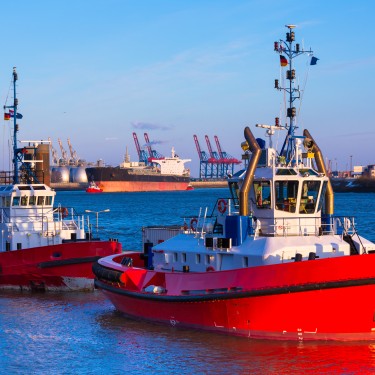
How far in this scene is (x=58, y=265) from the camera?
2603cm

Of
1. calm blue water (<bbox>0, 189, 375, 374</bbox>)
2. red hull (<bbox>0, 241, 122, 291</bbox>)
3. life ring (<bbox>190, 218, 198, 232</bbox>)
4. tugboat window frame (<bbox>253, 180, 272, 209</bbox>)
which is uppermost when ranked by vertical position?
tugboat window frame (<bbox>253, 180, 272, 209</bbox>)

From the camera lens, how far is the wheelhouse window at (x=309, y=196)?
18.9 m

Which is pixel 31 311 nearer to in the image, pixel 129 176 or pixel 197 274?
pixel 197 274

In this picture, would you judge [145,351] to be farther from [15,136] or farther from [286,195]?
[15,136]

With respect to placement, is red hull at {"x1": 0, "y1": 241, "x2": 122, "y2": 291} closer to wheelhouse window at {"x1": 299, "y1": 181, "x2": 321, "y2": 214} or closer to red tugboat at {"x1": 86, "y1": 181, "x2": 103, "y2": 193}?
wheelhouse window at {"x1": 299, "y1": 181, "x2": 321, "y2": 214}

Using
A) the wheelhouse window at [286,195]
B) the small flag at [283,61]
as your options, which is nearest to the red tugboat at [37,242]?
the wheelhouse window at [286,195]

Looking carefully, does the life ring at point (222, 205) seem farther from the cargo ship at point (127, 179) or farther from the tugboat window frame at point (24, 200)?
the cargo ship at point (127, 179)

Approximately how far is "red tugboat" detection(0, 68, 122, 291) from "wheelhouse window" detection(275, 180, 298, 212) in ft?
28.8

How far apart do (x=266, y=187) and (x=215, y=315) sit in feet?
10.5

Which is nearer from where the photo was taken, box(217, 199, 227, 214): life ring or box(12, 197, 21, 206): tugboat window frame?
box(217, 199, 227, 214): life ring

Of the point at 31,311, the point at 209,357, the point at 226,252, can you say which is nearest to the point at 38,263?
the point at 31,311

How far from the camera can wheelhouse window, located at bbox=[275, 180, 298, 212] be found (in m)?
18.7

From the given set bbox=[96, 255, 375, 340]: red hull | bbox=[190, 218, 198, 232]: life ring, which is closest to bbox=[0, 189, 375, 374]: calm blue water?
bbox=[96, 255, 375, 340]: red hull

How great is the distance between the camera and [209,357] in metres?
16.3
